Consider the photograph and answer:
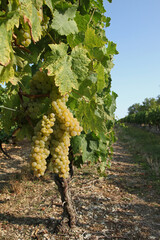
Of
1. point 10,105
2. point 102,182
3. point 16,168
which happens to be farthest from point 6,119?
point 16,168

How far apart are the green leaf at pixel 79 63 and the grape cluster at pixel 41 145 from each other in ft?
1.07

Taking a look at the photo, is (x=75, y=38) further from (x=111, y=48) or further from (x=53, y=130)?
(x=111, y=48)

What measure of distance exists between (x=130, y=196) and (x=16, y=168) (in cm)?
498

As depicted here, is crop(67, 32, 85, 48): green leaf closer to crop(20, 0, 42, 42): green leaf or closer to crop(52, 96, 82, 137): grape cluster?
crop(20, 0, 42, 42): green leaf

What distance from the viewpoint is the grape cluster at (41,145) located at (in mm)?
1269

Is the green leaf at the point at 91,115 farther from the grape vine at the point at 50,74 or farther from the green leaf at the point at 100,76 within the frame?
the green leaf at the point at 100,76

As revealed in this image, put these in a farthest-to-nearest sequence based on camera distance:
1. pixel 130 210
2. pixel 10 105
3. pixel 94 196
→ pixel 94 196 → pixel 130 210 → pixel 10 105

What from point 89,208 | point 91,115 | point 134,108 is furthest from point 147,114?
point 134,108

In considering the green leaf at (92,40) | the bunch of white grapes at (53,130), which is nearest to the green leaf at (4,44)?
the bunch of white grapes at (53,130)

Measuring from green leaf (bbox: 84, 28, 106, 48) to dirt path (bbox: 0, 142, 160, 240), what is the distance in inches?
139

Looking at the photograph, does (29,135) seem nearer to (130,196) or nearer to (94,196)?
(94,196)

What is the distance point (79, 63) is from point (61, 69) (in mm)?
158

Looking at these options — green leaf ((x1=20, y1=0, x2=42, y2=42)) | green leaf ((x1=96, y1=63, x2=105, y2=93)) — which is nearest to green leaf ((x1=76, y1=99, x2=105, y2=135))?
green leaf ((x1=96, y1=63, x2=105, y2=93))

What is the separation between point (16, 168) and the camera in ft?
27.9
